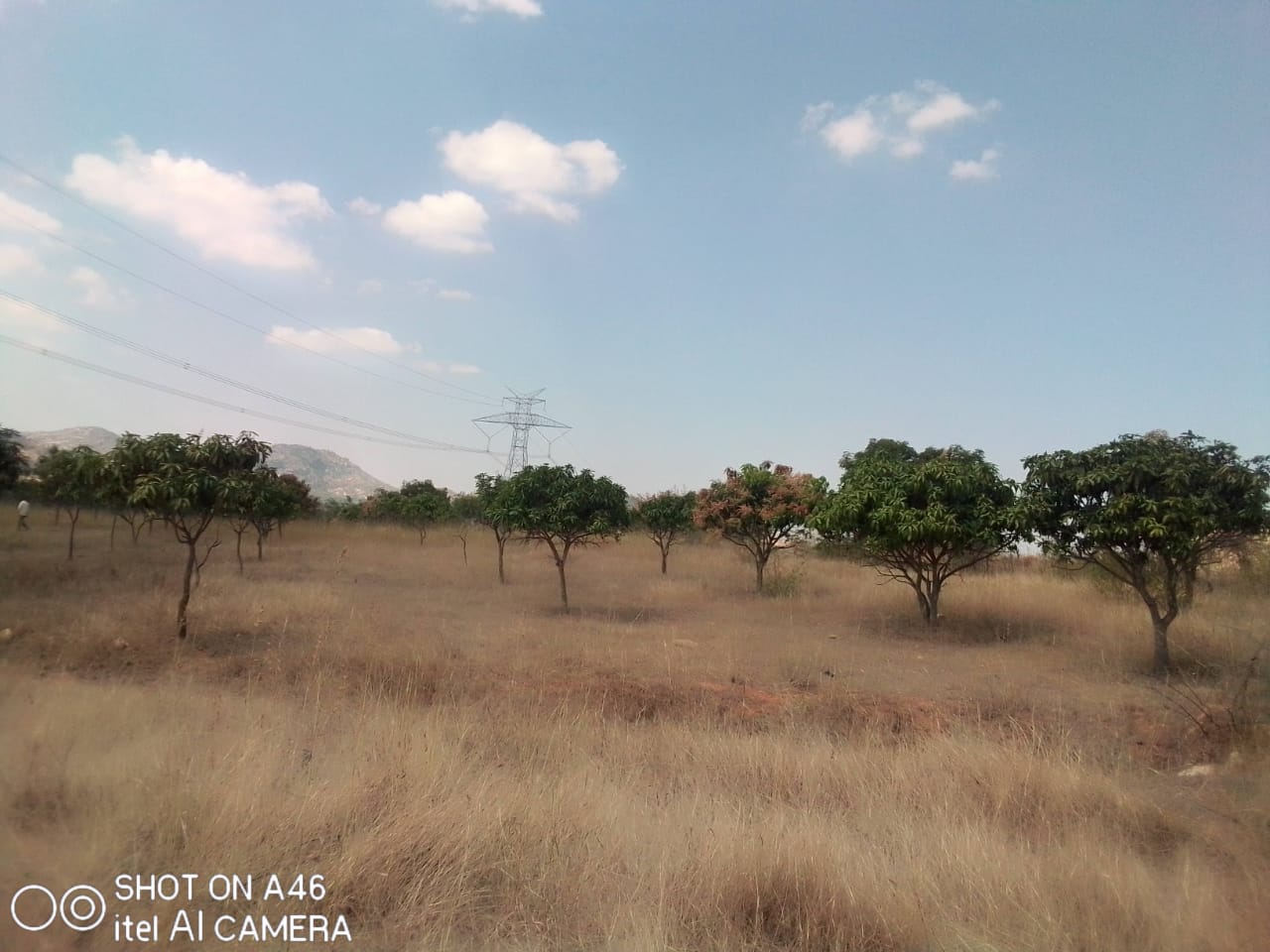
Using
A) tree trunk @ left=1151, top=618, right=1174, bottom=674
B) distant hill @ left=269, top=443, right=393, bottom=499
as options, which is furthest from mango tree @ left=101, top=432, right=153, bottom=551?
distant hill @ left=269, top=443, right=393, bottom=499

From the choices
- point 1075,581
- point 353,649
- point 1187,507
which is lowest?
point 353,649

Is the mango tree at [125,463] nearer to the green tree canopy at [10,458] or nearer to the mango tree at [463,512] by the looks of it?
the green tree canopy at [10,458]

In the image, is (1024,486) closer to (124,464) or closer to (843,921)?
(843,921)

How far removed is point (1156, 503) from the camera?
11.1 m

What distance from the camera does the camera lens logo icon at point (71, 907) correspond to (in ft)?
10.9

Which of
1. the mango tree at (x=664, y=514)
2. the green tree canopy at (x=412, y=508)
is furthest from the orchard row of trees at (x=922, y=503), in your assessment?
the green tree canopy at (x=412, y=508)

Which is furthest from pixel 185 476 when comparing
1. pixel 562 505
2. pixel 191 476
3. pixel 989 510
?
pixel 989 510

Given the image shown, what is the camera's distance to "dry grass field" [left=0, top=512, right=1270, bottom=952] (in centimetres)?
379

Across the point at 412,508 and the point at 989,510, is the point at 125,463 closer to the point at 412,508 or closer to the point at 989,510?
the point at 989,510

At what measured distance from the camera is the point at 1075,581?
22.0 m

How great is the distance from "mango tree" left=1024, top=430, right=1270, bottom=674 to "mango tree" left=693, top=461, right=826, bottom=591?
923cm

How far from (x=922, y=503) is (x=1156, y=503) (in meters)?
5.24

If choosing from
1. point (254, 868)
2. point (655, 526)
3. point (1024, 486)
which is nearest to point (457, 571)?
point (655, 526)

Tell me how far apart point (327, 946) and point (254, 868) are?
0.76m
